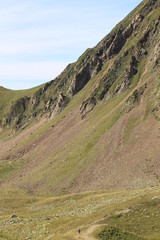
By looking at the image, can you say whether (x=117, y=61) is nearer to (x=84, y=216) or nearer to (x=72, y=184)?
(x=72, y=184)

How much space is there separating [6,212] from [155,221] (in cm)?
5053

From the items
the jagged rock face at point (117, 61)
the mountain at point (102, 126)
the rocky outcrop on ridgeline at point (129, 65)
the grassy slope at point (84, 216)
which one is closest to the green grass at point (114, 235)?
the grassy slope at point (84, 216)

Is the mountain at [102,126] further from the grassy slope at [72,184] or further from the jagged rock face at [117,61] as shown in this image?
the grassy slope at [72,184]

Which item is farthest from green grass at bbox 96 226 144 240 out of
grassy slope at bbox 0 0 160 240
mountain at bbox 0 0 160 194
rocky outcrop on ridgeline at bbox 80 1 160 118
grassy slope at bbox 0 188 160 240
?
rocky outcrop on ridgeline at bbox 80 1 160 118

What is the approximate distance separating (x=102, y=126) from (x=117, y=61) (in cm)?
4883

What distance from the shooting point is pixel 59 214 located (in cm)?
7244

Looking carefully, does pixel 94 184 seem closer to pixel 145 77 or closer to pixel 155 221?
pixel 155 221

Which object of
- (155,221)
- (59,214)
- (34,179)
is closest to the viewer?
(155,221)

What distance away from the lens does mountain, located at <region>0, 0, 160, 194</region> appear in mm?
97250

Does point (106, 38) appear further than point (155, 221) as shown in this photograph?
Yes

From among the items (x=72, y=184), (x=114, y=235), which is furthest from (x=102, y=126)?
(x=114, y=235)

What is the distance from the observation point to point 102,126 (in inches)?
4843

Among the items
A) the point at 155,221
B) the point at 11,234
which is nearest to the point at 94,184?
the point at 11,234

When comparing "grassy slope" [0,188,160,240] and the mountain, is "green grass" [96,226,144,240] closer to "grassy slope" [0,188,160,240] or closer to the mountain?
"grassy slope" [0,188,160,240]
